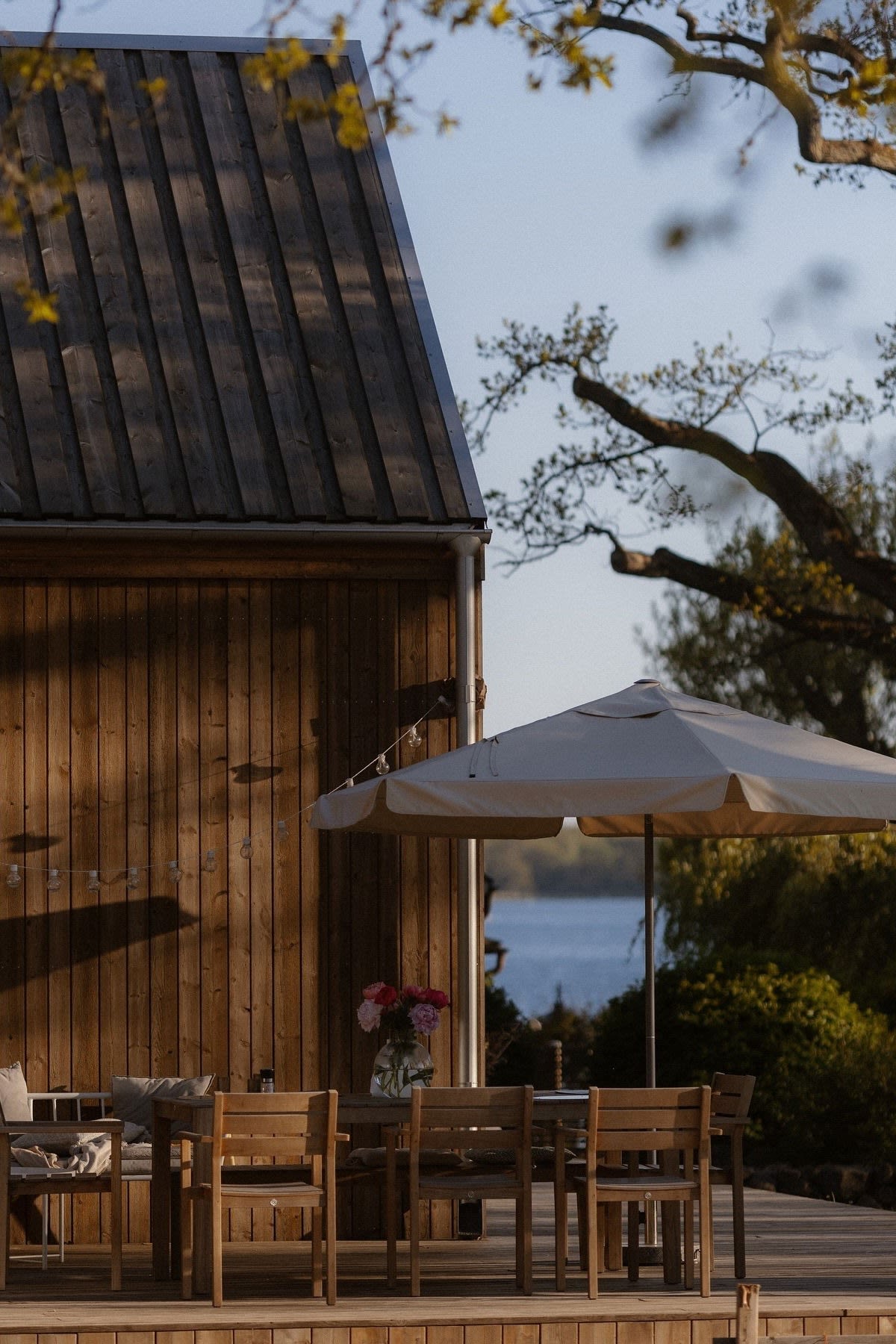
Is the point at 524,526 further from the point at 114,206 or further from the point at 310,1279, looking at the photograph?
the point at 310,1279

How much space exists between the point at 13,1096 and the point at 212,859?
1.45m

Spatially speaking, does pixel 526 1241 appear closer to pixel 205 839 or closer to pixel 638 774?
pixel 638 774

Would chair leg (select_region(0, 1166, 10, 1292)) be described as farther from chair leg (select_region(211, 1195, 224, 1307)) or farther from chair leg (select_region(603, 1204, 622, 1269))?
chair leg (select_region(603, 1204, 622, 1269))

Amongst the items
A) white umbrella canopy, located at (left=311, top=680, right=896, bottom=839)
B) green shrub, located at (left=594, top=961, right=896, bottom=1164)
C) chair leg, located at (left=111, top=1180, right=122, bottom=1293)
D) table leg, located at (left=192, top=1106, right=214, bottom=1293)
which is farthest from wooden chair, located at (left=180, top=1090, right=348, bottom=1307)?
green shrub, located at (left=594, top=961, right=896, bottom=1164)

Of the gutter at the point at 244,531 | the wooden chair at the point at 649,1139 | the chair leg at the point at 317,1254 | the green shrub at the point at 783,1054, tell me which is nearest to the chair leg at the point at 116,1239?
the chair leg at the point at 317,1254

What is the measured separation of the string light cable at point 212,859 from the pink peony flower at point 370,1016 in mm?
1327

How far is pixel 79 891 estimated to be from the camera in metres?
8.36

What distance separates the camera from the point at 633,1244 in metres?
6.90

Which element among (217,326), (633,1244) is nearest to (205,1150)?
(633,1244)

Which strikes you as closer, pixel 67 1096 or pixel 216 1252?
pixel 216 1252

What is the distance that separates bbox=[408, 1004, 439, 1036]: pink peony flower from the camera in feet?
23.5

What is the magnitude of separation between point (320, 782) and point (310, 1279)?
2477 millimetres

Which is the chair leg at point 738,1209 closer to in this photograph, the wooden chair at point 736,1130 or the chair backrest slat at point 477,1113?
the wooden chair at point 736,1130

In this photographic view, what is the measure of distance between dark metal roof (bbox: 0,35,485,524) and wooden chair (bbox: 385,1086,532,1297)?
3164 millimetres
